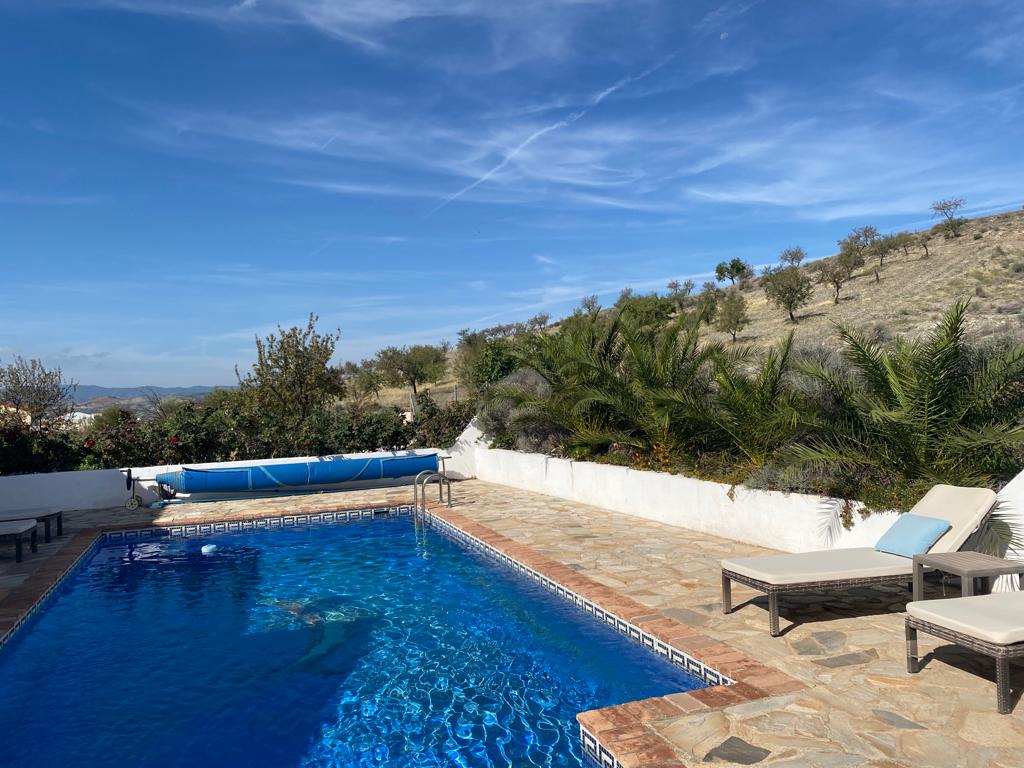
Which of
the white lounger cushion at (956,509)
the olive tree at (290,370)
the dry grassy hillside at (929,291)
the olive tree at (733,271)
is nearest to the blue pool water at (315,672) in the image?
the white lounger cushion at (956,509)

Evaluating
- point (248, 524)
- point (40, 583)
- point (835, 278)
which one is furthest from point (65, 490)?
point (835, 278)

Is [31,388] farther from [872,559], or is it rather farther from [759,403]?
[872,559]

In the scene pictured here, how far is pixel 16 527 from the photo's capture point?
877cm

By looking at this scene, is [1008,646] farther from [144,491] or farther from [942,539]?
[144,491]

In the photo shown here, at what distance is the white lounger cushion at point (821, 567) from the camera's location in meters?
5.13

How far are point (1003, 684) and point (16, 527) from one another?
10379 mm

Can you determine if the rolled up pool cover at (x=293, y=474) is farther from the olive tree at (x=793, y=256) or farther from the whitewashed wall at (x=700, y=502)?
the olive tree at (x=793, y=256)

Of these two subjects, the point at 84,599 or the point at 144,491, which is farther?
the point at 144,491

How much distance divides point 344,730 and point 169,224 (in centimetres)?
2257

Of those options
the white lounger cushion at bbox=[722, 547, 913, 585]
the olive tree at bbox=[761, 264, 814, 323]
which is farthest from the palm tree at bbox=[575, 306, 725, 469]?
the olive tree at bbox=[761, 264, 814, 323]

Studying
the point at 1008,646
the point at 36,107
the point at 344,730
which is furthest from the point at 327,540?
the point at 36,107

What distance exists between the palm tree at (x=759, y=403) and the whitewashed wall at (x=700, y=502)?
0.69 metres

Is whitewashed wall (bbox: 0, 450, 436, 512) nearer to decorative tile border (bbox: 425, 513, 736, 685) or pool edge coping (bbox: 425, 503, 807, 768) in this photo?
decorative tile border (bbox: 425, 513, 736, 685)

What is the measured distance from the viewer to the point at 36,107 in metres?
14.0
